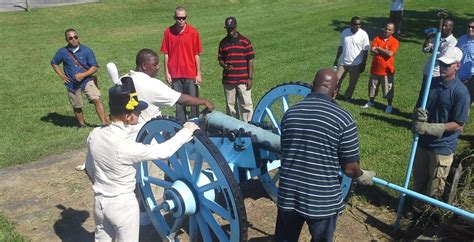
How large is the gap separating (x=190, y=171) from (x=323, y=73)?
1.56 meters

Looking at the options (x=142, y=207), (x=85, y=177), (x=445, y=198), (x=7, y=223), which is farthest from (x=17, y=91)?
(x=445, y=198)

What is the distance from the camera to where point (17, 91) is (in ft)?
36.5

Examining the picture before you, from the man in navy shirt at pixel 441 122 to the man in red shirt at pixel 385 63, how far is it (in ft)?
13.0

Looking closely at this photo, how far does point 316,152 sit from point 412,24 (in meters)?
16.2

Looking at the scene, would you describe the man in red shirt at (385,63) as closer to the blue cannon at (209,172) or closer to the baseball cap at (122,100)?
the blue cannon at (209,172)

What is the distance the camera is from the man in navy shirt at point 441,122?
4.61 meters

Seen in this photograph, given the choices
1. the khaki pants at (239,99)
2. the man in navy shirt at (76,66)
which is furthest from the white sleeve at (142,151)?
the man in navy shirt at (76,66)

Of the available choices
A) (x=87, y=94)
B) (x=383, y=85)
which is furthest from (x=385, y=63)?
(x=87, y=94)

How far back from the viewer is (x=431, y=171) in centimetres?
507

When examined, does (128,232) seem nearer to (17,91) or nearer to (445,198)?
(445,198)

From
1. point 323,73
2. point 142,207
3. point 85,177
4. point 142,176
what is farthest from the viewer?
point 85,177

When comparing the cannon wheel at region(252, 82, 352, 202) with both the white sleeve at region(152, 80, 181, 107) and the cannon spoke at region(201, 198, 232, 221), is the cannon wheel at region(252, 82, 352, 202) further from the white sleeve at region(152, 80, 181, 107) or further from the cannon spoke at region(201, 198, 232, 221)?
the white sleeve at region(152, 80, 181, 107)

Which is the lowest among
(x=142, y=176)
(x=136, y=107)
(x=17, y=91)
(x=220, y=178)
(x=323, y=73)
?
(x=17, y=91)

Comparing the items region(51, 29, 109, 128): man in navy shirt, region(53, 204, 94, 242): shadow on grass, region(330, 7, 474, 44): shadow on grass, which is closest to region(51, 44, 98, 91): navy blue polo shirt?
region(51, 29, 109, 128): man in navy shirt
